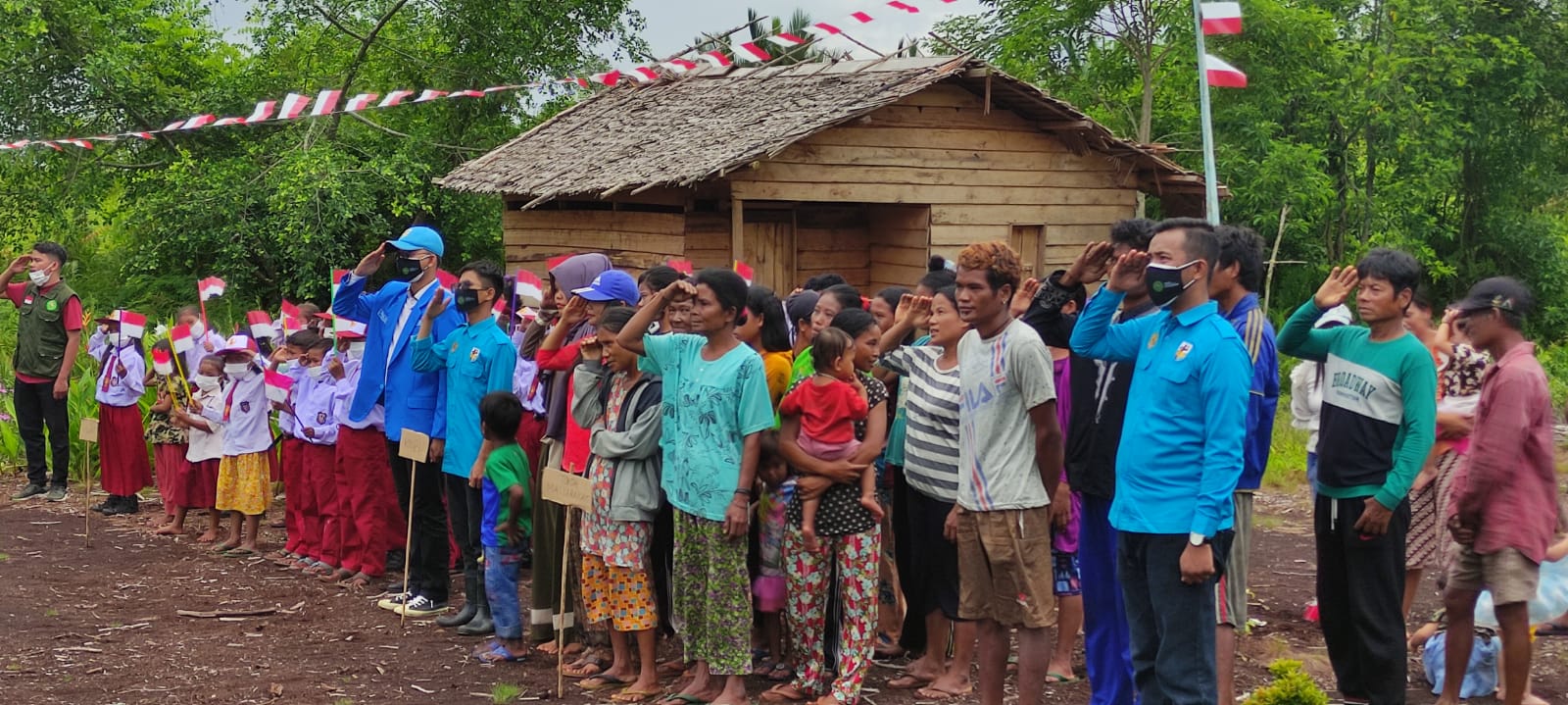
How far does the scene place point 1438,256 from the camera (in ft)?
75.0

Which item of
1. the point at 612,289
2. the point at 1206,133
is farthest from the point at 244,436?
the point at 1206,133

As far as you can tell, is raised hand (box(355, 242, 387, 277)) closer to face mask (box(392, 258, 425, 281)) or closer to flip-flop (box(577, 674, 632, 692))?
face mask (box(392, 258, 425, 281))

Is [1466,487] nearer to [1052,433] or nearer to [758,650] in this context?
[1052,433]

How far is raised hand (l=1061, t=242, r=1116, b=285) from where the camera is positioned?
478 cm

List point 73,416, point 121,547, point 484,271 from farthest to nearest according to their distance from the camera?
point 73,416 → point 121,547 → point 484,271

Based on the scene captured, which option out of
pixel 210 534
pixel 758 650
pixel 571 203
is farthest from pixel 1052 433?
pixel 571 203

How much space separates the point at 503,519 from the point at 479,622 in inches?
33.4

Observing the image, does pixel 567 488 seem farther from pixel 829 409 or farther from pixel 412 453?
pixel 412 453

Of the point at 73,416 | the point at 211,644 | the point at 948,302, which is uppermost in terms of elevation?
the point at 948,302

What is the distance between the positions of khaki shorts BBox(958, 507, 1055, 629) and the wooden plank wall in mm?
8770

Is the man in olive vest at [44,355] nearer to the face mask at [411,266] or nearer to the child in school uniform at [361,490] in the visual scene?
the child in school uniform at [361,490]

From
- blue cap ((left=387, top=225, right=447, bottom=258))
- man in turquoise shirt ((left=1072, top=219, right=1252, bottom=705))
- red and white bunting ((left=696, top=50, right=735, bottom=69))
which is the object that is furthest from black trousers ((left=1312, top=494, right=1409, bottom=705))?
red and white bunting ((left=696, top=50, right=735, bottom=69))

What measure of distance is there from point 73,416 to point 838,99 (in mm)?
7467

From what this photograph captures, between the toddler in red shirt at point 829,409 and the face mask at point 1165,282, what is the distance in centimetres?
156
